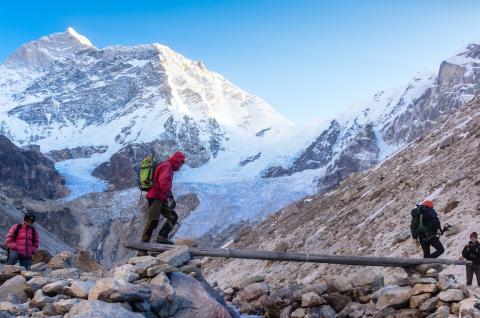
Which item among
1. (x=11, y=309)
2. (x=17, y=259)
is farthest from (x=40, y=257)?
(x=11, y=309)

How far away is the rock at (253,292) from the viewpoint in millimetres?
13780

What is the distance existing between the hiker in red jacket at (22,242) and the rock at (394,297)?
7123mm

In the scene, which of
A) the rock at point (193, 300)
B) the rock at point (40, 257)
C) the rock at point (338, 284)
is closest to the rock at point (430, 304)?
the rock at point (338, 284)

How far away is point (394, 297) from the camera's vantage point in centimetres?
980

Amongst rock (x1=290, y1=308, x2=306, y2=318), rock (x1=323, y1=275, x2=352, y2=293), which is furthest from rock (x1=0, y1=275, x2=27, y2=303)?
rock (x1=323, y1=275, x2=352, y2=293)

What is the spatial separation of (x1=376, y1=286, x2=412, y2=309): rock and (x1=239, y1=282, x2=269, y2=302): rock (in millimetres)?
4348

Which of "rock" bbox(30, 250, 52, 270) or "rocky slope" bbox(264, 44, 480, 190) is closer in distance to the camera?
"rock" bbox(30, 250, 52, 270)

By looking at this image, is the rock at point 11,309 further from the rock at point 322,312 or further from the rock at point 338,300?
the rock at point 338,300

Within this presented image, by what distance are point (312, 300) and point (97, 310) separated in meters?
5.14

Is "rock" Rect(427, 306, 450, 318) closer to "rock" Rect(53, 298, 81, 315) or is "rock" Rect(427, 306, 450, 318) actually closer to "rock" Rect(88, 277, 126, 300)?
"rock" Rect(88, 277, 126, 300)

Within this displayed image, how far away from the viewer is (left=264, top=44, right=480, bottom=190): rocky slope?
119 metres

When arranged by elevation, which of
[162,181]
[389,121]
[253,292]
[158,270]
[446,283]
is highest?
[389,121]

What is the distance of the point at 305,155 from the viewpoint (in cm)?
14350

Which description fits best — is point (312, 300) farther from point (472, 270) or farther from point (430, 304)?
point (472, 270)
